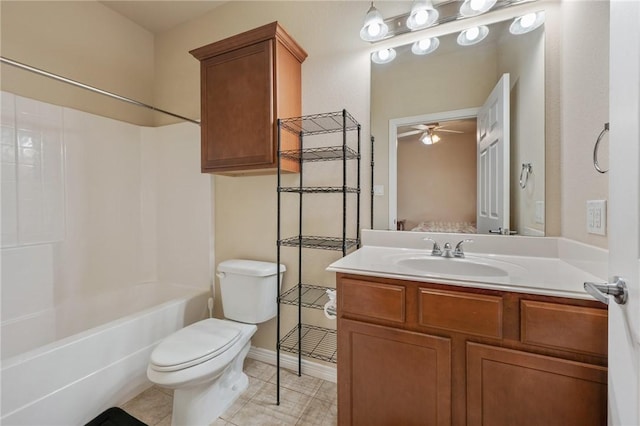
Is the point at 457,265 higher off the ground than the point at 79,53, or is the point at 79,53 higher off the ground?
the point at 79,53

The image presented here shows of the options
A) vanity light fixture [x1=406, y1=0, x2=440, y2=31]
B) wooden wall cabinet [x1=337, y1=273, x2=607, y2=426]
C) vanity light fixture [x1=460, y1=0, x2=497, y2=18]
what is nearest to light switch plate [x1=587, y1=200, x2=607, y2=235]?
wooden wall cabinet [x1=337, y1=273, x2=607, y2=426]

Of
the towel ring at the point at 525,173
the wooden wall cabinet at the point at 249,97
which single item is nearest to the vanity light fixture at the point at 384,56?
the wooden wall cabinet at the point at 249,97

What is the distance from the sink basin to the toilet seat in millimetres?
1035

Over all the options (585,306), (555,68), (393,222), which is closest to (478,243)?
(393,222)

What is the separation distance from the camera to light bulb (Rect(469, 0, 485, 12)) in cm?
137

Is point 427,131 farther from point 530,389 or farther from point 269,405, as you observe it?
point 269,405

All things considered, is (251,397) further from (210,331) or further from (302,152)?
(302,152)

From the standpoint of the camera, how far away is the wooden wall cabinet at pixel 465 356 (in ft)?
2.80

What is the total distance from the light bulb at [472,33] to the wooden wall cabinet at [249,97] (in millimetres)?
970

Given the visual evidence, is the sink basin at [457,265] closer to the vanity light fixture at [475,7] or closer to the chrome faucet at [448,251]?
the chrome faucet at [448,251]

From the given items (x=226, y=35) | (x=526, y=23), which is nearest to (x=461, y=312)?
(x=526, y=23)

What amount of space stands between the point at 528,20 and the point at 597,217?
1.06 m

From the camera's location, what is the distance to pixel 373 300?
114 cm

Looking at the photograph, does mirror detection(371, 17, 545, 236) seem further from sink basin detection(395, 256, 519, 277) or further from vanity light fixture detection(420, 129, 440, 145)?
sink basin detection(395, 256, 519, 277)
